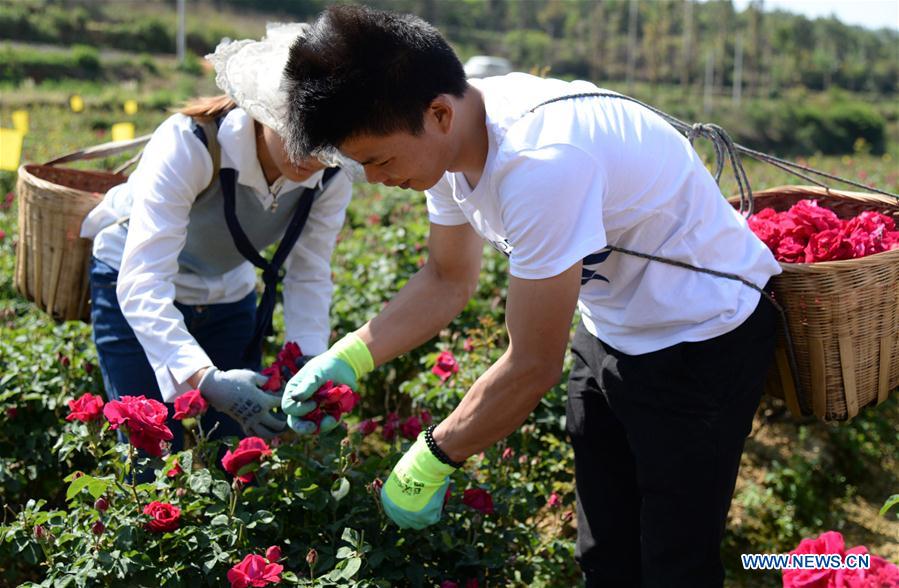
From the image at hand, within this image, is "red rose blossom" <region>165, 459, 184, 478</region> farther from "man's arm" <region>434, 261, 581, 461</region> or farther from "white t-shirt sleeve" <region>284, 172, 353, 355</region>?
"white t-shirt sleeve" <region>284, 172, 353, 355</region>

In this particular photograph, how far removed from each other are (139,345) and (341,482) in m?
0.67

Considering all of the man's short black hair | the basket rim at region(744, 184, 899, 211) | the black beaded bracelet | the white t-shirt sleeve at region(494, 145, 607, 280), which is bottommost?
the black beaded bracelet

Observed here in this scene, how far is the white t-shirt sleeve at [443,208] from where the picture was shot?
175 centimetres

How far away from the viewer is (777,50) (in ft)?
153

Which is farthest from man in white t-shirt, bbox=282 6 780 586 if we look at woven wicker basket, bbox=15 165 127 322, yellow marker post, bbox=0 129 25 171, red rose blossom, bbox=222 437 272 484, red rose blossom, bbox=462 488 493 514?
yellow marker post, bbox=0 129 25 171

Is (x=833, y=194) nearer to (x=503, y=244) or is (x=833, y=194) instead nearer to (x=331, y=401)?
(x=503, y=244)

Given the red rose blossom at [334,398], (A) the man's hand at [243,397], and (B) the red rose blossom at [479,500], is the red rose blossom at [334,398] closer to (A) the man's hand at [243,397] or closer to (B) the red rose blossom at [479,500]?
(A) the man's hand at [243,397]

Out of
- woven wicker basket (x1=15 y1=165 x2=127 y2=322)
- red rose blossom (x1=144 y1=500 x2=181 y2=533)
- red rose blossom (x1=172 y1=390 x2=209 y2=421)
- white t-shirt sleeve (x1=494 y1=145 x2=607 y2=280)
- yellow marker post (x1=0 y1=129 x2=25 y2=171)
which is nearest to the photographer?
white t-shirt sleeve (x1=494 y1=145 x2=607 y2=280)

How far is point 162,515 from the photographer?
159cm

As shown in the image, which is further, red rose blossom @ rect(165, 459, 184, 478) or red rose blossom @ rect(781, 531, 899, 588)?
red rose blossom @ rect(165, 459, 184, 478)

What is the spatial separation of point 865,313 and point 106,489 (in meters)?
1.48

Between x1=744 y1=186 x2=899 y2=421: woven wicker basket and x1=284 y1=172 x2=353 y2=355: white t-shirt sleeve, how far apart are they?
1109 mm

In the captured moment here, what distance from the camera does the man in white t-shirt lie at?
1.36 m

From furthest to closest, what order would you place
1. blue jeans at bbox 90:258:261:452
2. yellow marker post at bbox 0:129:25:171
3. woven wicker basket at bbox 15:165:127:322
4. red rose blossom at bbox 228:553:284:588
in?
yellow marker post at bbox 0:129:25:171 < woven wicker basket at bbox 15:165:127:322 < blue jeans at bbox 90:258:261:452 < red rose blossom at bbox 228:553:284:588
